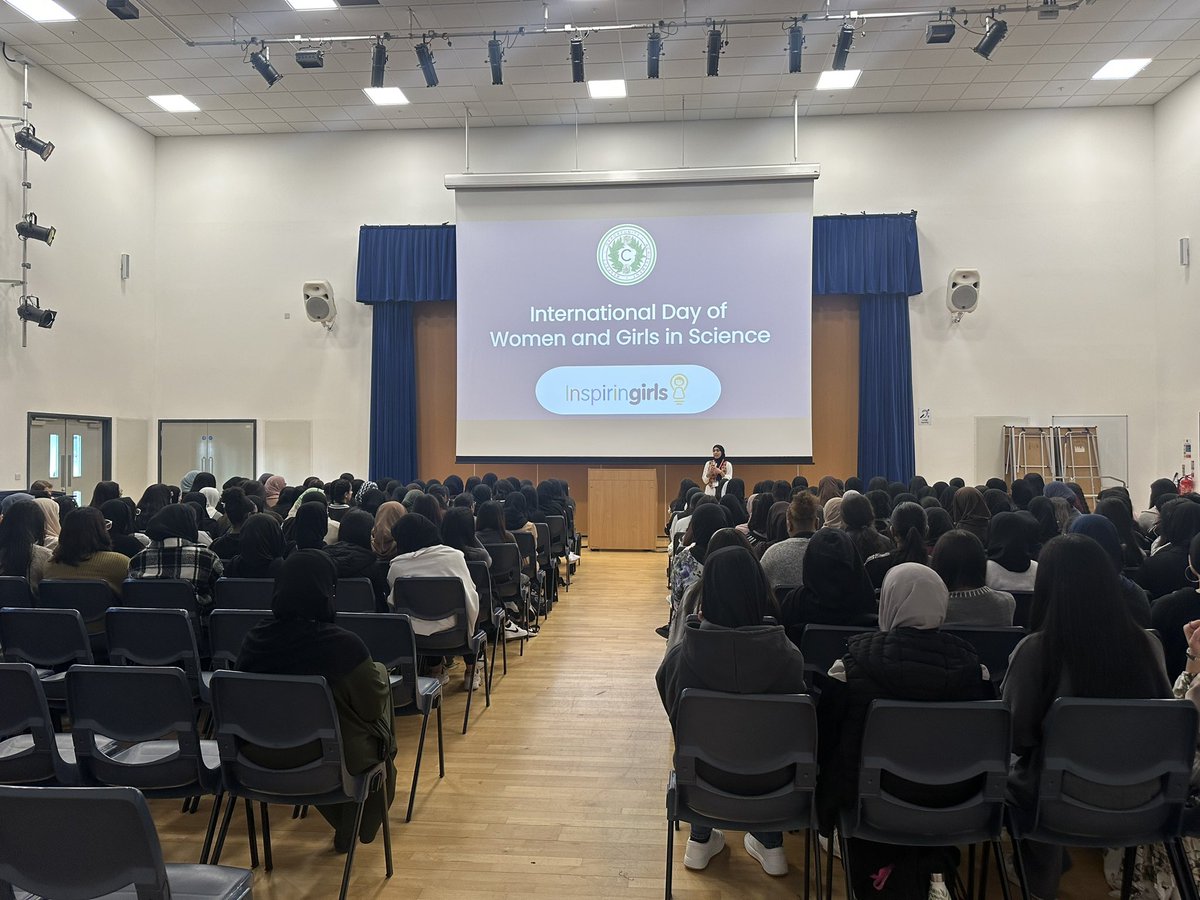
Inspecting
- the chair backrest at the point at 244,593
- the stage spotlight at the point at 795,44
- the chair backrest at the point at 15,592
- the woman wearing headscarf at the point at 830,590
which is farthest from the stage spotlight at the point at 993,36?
the chair backrest at the point at 15,592

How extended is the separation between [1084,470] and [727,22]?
25.9ft

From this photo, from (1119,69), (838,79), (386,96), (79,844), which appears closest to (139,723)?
(79,844)

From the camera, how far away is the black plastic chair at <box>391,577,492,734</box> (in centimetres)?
408

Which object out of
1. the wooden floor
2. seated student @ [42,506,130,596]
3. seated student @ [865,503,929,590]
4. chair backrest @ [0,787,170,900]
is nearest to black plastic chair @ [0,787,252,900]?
chair backrest @ [0,787,170,900]

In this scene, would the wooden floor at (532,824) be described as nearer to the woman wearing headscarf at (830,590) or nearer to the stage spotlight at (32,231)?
the woman wearing headscarf at (830,590)

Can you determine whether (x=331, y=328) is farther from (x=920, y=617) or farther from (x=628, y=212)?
(x=920, y=617)

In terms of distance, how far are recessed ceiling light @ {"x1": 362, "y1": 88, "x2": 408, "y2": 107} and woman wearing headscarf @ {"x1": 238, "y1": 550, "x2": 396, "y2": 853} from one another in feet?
32.9

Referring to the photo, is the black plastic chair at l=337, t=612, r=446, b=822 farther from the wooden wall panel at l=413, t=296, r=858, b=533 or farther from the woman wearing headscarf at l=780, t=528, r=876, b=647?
the wooden wall panel at l=413, t=296, r=858, b=533

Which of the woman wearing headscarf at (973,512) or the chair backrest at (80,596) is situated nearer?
the chair backrest at (80,596)

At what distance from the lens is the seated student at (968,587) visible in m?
3.15

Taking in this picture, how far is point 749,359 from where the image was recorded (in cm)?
1103

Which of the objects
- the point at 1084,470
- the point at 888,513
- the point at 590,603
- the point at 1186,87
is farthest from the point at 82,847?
the point at 1186,87

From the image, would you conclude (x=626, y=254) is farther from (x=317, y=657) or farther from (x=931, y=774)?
(x=931, y=774)

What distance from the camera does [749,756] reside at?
90.7 inches
